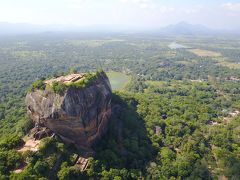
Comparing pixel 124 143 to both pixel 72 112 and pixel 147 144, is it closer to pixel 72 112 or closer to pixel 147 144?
pixel 147 144

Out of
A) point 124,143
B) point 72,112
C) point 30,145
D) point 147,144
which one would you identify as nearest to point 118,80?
point 147,144

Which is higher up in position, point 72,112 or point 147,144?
point 72,112

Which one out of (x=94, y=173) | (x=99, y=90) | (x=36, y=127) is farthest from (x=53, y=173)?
(x=99, y=90)

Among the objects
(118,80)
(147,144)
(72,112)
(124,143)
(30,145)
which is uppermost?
(72,112)

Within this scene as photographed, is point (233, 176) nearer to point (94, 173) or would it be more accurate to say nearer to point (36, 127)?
point (94, 173)

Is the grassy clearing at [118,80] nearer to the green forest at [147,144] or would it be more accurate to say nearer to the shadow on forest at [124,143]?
the green forest at [147,144]

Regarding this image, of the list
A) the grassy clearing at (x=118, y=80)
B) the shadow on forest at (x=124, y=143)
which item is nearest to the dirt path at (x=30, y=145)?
the shadow on forest at (x=124, y=143)
